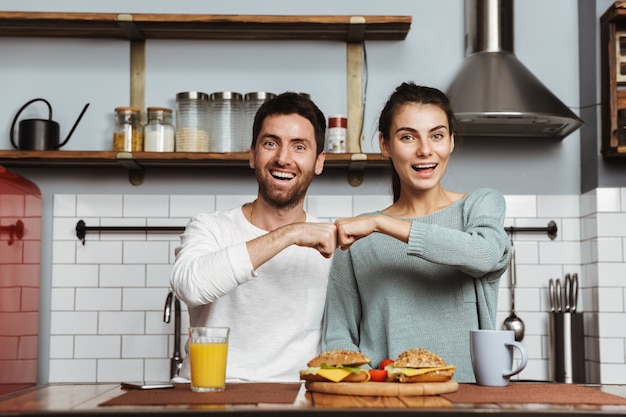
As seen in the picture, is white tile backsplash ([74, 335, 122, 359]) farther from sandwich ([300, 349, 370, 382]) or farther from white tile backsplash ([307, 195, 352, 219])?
sandwich ([300, 349, 370, 382])

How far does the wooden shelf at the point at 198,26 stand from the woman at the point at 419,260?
4.29 feet

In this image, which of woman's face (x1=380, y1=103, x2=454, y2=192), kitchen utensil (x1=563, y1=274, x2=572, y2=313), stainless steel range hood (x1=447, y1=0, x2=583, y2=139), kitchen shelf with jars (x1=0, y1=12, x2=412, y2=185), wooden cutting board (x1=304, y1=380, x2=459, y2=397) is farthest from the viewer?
kitchen utensil (x1=563, y1=274, x2=572, y2=313)

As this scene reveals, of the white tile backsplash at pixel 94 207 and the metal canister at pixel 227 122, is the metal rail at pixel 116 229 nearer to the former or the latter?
the white tile backsplash at pixel 94 207

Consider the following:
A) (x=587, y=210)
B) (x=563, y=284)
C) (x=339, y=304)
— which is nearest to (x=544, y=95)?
(x=587, y=210)

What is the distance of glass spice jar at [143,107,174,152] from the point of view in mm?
3295

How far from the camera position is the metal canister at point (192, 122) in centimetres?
328

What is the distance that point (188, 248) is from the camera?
2082 millimetres

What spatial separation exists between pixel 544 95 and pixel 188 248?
172 centimetres

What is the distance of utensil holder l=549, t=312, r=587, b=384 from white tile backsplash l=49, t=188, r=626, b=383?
59 mm

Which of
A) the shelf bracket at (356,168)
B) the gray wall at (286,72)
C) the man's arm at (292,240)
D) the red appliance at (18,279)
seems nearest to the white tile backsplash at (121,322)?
the red appliance at (18,279)

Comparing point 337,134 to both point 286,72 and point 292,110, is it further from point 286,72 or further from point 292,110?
point 292,110

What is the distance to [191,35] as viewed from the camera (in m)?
3.48

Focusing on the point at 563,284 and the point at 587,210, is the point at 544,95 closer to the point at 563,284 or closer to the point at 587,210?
the point at 587,210

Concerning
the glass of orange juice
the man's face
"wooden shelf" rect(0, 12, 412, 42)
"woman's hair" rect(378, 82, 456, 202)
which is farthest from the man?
"wooden shelf" rect(0, 12, 412, 42)
